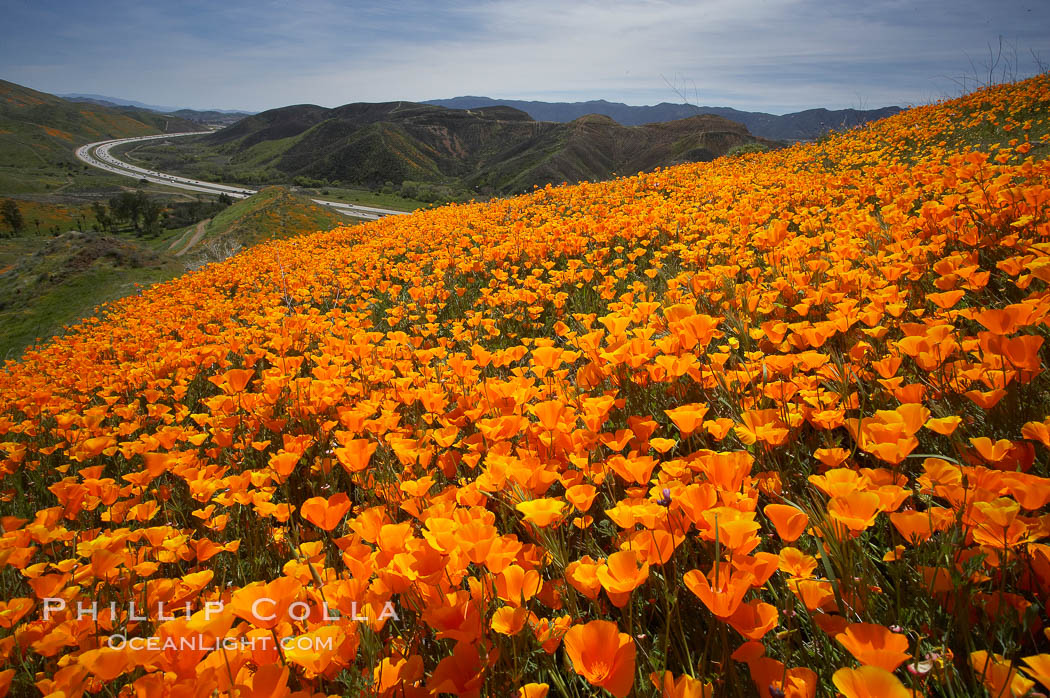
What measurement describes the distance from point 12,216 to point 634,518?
88916mm

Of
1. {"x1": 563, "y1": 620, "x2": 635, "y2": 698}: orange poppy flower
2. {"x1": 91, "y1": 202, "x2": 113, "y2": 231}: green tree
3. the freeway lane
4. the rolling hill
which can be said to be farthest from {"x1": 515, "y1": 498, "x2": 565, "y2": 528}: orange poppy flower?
the rolling hill

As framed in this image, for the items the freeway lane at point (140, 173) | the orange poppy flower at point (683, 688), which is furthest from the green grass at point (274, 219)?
the freeway lane at point (140, 173)

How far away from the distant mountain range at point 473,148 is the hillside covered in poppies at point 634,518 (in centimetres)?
6965

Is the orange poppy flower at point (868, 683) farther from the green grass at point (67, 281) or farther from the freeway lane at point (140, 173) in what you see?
the freeway lane at point (140, 173)

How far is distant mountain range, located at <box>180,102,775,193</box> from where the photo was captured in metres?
88.8

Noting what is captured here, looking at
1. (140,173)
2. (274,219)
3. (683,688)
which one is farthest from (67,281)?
(140,173)

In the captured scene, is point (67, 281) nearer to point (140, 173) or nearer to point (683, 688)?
point (683, 688)

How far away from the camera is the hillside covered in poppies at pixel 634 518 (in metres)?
0.98

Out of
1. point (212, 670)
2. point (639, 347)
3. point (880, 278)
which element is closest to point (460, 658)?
point (212, 670)

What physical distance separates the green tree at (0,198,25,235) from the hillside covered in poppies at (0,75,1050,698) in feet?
273

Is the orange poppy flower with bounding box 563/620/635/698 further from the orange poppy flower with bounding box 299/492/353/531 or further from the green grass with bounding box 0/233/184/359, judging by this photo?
the green grass with bounding box 0/233/184/359

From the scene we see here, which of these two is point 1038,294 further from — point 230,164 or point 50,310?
point 230,164

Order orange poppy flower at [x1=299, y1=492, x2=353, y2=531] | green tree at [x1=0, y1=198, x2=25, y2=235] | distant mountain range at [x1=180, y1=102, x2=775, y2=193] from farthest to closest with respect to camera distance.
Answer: distant mountain range at [x1=180, y1=102, x2=775, y2=193] < green tree at [x1=0, y1=198, x2=25, y2=235] < orange poppy flower at [x1=299, y1=492, x2=353, y2=531]

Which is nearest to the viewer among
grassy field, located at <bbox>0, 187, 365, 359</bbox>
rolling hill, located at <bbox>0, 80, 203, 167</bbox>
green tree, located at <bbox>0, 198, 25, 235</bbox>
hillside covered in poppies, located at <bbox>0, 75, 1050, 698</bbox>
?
hillside covered in poppies, located at <bbox>0, 75, 1050, 698</bbox>
